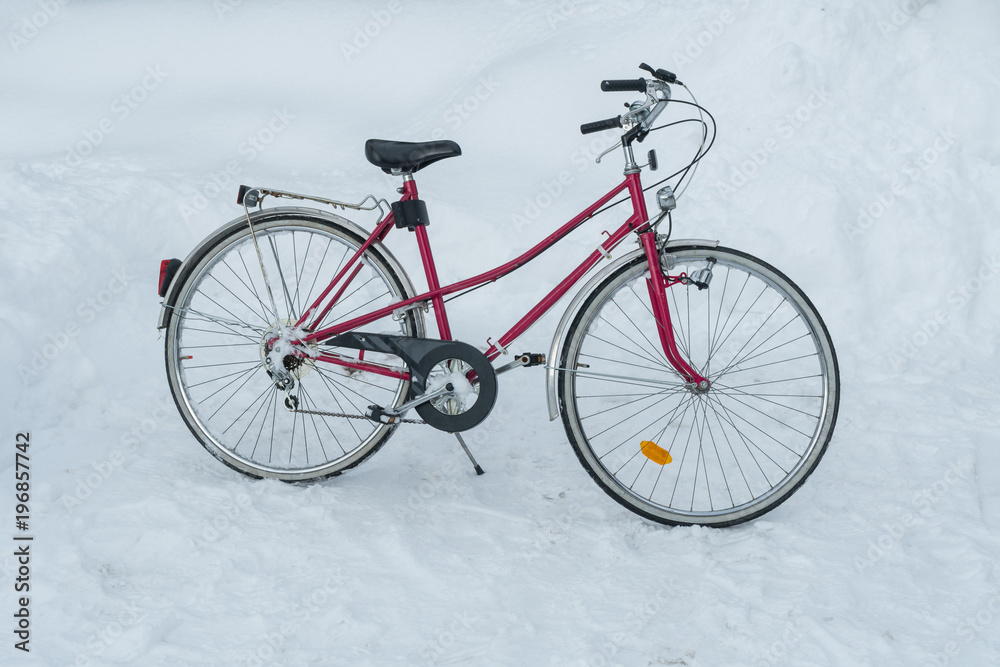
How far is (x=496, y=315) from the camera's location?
4.35 m

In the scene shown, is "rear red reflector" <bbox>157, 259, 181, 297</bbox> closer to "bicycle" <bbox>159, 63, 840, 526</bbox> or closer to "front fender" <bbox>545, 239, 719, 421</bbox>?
"bicycle" <bbox>159, 63, 840, 526</bbox>

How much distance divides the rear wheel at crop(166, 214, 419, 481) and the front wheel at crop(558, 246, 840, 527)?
902 mm

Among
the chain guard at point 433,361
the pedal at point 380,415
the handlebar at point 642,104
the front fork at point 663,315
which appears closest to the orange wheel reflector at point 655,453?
the front fork at point 663,315

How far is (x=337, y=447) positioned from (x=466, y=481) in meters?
0.70

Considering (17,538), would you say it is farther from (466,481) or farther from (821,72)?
(821,72)

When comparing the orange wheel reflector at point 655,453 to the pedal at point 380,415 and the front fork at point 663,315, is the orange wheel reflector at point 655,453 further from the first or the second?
the pedal at point 380,415

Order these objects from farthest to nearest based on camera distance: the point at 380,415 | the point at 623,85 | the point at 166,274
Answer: the point at 166,274, the point at 380,415, the point at 623,85

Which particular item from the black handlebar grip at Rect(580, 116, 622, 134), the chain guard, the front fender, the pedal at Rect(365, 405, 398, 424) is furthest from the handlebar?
the pedal at Rect(365, 405, 398, 424)

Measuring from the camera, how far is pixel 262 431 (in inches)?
141

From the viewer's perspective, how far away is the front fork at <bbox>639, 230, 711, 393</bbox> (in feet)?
8.89

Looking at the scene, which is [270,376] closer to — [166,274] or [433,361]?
[166,274]

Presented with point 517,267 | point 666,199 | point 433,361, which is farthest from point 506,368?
point 666,199

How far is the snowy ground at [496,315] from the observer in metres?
2.39

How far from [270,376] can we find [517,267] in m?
1.20
